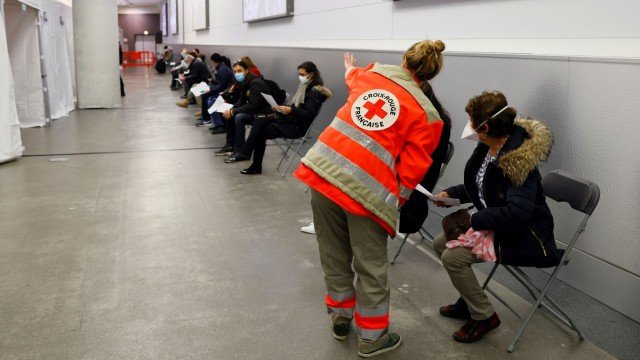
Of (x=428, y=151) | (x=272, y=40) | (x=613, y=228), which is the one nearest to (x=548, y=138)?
(x=428, y=151)

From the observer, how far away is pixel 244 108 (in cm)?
637

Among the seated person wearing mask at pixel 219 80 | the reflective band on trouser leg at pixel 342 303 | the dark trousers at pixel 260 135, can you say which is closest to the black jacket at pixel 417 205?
the reflective band on trouser leg at pixel 342 303

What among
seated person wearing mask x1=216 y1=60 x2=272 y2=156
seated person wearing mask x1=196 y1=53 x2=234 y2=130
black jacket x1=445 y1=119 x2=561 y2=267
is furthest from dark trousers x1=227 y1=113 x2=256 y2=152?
black jacket x1=445 y1=119 x2=561 y2=267

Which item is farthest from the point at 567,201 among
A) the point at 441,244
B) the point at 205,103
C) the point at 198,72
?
the point at 198,72

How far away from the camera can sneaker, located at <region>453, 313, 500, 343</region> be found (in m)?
2.57

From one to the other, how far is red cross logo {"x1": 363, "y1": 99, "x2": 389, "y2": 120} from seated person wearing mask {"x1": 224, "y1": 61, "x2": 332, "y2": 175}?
3453 mm

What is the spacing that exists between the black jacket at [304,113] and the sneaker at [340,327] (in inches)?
133

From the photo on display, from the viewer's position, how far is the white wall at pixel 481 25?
9.23ft

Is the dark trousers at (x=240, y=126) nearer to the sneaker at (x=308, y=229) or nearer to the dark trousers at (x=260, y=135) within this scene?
the dark trousers at (x=260, y=135)

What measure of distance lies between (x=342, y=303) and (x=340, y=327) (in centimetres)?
13

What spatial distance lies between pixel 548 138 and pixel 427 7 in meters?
2.41

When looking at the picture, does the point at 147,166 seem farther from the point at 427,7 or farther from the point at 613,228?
the point at 613,228

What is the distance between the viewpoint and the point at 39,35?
8.23m

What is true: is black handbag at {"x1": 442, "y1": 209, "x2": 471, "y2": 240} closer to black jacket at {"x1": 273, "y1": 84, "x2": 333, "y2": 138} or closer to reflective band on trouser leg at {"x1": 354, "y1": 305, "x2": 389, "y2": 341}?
reflective band on trouser leg at {"x1": 354, "y1": 305, "x2": 389, "y2": 341}
